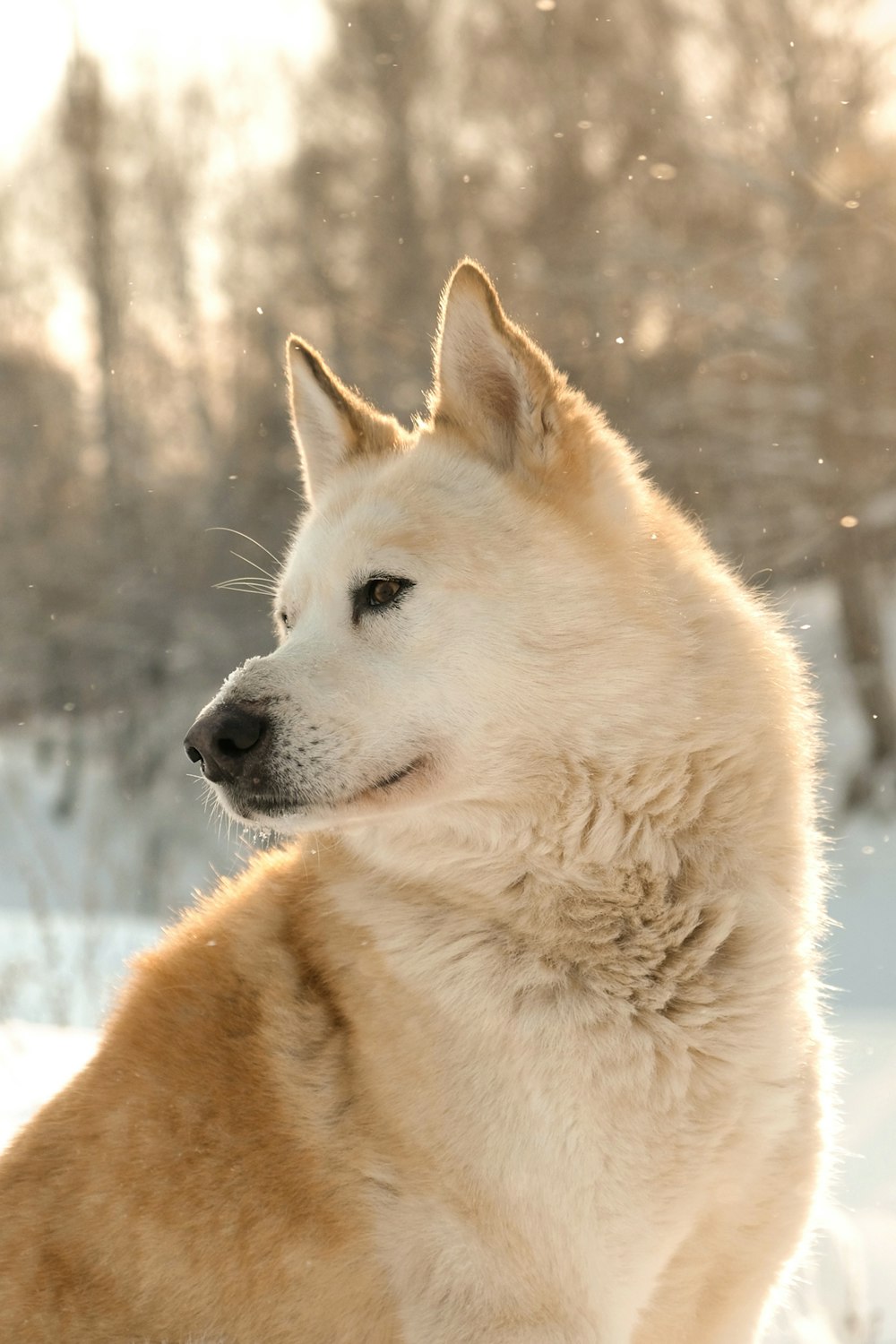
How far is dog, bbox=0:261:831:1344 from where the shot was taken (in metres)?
1.93

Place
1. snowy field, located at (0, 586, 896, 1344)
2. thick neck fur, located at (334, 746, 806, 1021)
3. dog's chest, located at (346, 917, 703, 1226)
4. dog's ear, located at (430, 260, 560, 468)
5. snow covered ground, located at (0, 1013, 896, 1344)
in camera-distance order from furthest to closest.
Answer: snowy field, located at (0, 586, 896, 1344)
snow covered ground, located at (0, 1013, 896, 1344)
dog's ear, located at (430, 260, 560, 468)
thick neck fur, located at (334, 746, 806, 1021)
dog's chest, located at (346, 917, 703, 1226)

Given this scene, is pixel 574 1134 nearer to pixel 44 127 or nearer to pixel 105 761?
pixel 105 761

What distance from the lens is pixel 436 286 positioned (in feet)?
38.0

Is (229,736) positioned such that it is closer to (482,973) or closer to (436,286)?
(482,973)

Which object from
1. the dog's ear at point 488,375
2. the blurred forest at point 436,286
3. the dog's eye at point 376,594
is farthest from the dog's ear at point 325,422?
the blurred forest at point 436,286

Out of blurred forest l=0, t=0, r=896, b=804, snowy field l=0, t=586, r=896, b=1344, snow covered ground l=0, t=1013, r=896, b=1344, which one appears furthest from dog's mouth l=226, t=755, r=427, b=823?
blurred forest l=0, t=0, r=896, b=804

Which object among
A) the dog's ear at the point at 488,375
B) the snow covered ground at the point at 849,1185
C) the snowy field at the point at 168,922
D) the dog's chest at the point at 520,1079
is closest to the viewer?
the dog's chest at the point at 520,1079

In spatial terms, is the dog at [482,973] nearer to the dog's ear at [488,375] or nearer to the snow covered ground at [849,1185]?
the dog's ear at [488,375]

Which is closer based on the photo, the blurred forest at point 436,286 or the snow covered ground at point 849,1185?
the snow covered ground at point 849,1185

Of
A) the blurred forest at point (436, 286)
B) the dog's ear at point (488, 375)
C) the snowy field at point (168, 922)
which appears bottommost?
the snowy field at point (168, 922)

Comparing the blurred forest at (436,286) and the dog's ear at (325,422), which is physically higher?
the blurred forest at (436,286)

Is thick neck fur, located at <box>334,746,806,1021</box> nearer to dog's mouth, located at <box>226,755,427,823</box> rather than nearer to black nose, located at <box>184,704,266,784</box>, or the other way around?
dog's mouth, located at <box>226,755,427,823</box>

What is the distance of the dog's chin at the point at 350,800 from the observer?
2.15 meters

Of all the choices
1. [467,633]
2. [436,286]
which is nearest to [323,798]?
[467,633]
